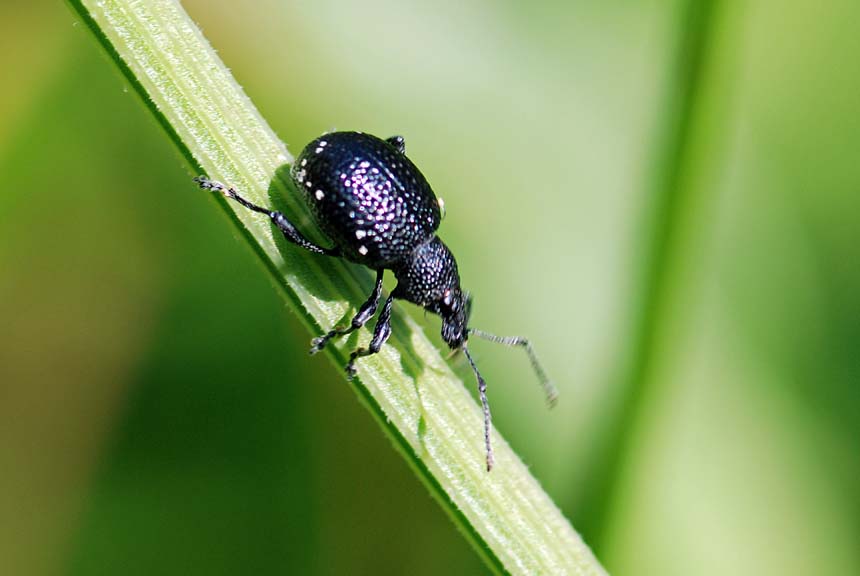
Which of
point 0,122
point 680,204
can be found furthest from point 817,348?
point 0,122

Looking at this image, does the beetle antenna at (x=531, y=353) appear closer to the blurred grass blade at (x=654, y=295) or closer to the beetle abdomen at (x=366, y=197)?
the blurred grass blade at (x=654, y=295)

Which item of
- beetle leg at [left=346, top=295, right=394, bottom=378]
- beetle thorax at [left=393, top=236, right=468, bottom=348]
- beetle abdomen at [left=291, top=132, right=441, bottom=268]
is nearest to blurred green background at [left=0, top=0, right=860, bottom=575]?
beetle thorax at [left=393, top=236, right=468, bottom=348]

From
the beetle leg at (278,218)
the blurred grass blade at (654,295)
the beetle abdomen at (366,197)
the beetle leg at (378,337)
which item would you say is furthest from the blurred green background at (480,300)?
the beetle leg at (278,218)

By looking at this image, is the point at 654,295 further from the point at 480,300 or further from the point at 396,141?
the point at 396,141

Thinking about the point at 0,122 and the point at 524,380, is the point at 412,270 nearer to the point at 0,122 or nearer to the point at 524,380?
the point at 524,380

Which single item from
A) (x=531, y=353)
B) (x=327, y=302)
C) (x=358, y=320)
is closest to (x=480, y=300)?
(x=531, y=353)

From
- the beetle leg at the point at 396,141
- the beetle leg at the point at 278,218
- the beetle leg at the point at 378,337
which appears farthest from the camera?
the beetle leg at the point at 396,141

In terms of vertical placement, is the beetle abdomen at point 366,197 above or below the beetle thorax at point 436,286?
above

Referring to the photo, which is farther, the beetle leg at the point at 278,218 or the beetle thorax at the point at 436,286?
the beetle thorax at the point at 436,286
